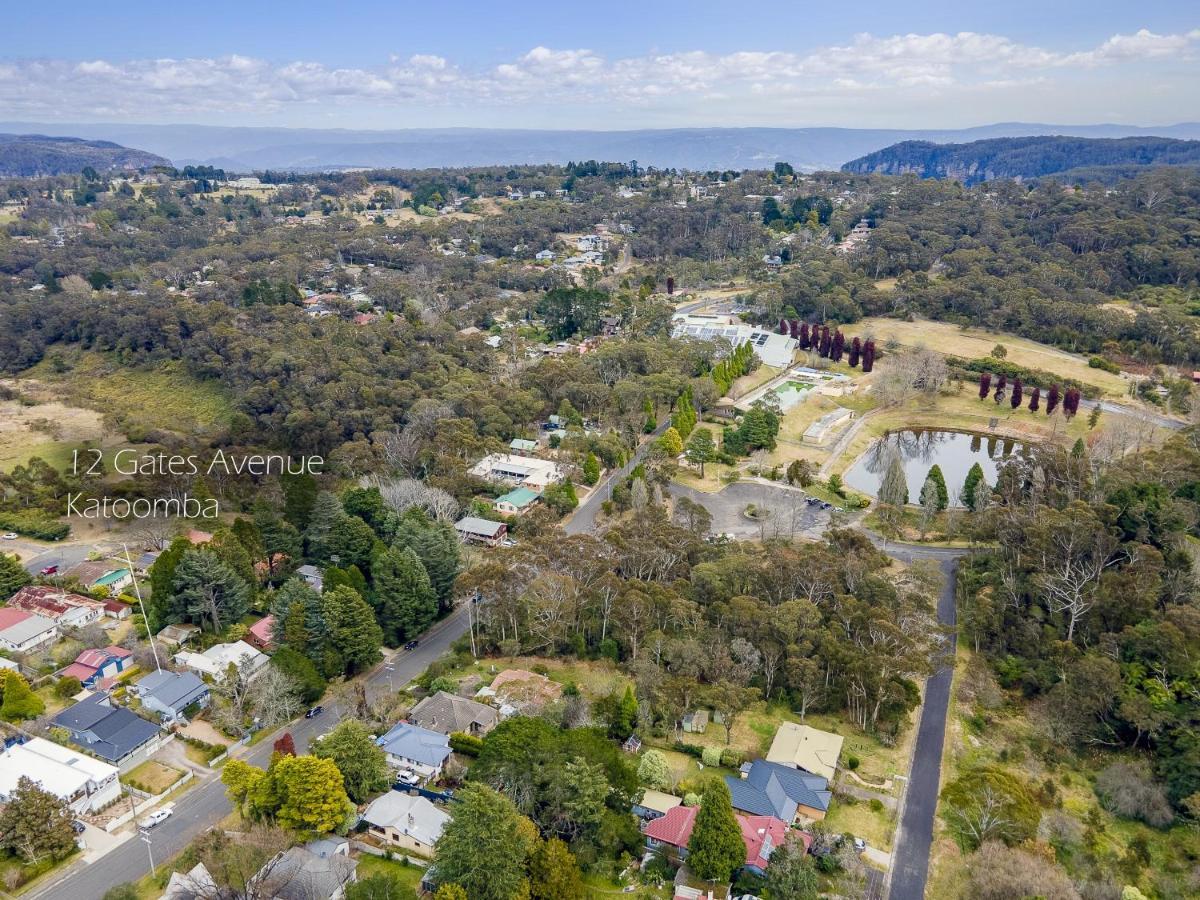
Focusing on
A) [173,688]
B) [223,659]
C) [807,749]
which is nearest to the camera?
[807,749]

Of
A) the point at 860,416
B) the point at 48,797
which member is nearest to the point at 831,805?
the point at 48,797

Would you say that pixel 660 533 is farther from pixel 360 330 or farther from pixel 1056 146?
pixel 1056 146

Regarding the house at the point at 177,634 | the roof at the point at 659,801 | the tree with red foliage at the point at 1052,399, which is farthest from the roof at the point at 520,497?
the tree with red foliage at the point at 1052,399

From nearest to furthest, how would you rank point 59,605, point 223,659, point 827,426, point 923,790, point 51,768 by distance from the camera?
1. point 51,768
2. point 923,790
3. point 223,659
4. point 59,605
5. point 827,426

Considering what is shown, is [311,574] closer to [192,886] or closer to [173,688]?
[173,688]

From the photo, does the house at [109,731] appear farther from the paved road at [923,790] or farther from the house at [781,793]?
the paved road at [923,790]

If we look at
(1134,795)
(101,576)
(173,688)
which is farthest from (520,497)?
(1134,795)
